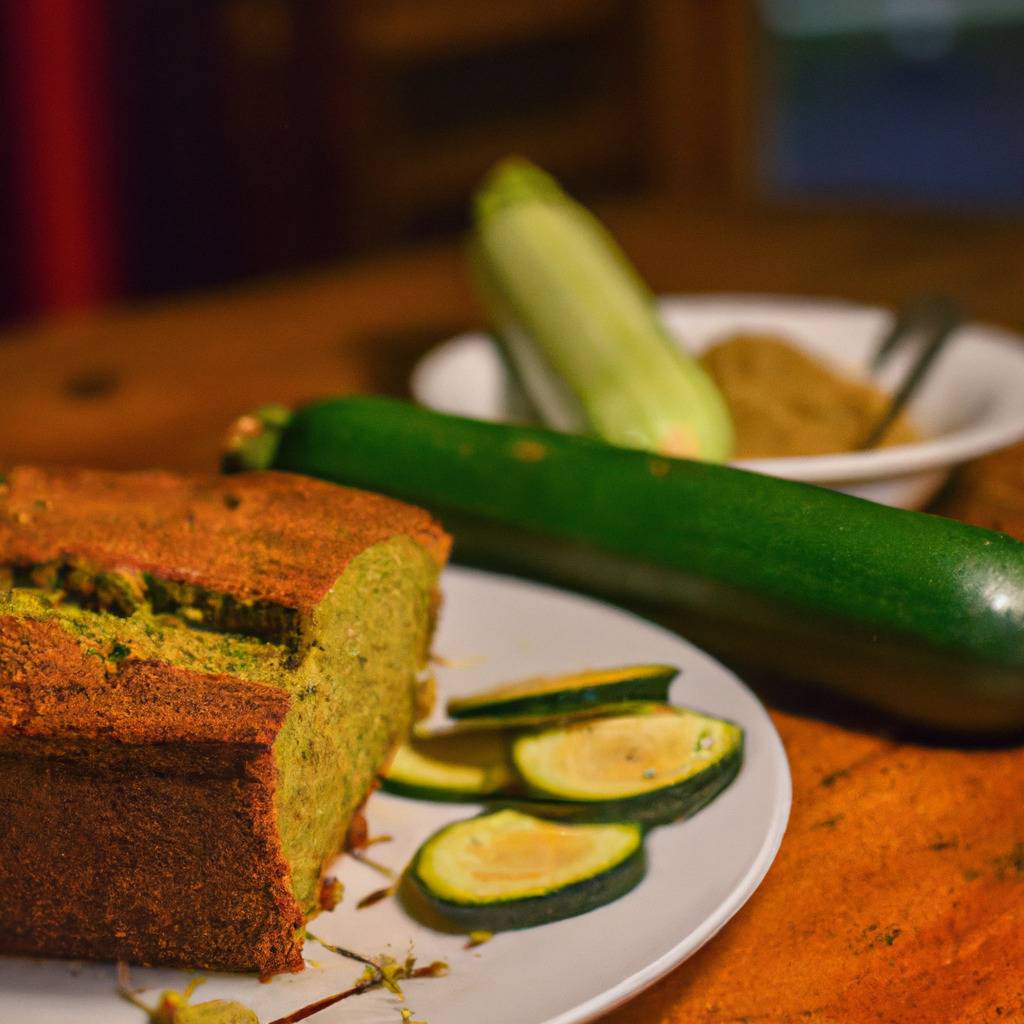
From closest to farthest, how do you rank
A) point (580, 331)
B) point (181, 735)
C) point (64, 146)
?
point (181, 735)
point (580, 331)
point (64, 146)

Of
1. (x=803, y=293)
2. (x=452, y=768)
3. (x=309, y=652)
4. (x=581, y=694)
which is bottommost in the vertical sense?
(x=803, y=293)

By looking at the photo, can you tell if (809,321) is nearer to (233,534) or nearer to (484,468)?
(484,468)

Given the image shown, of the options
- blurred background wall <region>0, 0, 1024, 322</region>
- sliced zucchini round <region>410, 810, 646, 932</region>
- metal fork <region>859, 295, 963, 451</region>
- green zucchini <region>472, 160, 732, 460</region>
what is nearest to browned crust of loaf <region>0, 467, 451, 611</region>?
sliced zucchini round <region>410, 810, 646, 932</region>

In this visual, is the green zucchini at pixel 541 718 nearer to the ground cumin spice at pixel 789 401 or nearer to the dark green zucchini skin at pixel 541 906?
the dark green zucchini skin at pixel 541 906

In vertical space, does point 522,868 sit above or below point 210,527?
below

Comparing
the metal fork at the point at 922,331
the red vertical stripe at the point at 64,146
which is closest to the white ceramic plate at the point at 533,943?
the metal fork at the point at 922,331

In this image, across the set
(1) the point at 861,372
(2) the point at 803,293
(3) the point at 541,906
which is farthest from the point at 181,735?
(2) the point at 803,293

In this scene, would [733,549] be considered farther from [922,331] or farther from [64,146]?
[64,146]
